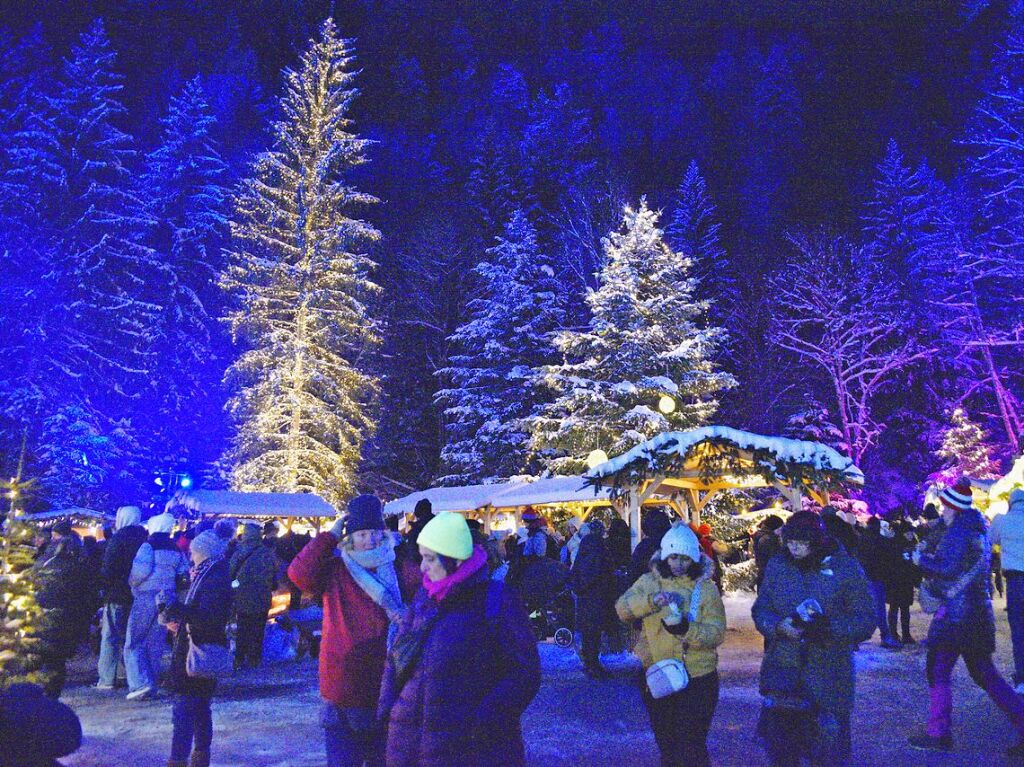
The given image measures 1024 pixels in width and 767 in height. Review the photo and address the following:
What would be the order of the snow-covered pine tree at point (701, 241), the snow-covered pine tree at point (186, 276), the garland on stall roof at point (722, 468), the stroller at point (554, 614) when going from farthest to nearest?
the snow-covered pine tree at point (701, 241) → the snow-covered pine tree at point (186, 276) → the stroller at point (554, 614) → the garland on stall roof at point (722, 468)

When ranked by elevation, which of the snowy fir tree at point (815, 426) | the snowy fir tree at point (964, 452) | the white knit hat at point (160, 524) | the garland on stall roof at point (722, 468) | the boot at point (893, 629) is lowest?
the boot at point (893, 629)

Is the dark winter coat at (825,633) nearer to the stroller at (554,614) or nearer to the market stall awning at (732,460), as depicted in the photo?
the market stall awning at (732,460)

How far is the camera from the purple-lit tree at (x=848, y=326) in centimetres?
3234

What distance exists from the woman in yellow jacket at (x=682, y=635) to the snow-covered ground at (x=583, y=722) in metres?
0.60

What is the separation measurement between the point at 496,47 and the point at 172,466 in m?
53.9

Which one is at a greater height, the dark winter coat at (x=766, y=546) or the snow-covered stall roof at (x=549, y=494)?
the snow-covered stall roof at (x=549, y=494)

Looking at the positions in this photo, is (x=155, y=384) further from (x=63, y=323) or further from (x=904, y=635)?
(x=904, y=635)

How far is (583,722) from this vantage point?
24.1 feet

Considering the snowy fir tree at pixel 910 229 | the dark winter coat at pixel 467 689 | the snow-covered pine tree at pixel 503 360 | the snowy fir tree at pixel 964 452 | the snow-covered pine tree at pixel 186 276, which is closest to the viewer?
the dark winter coat at pixel 467 689

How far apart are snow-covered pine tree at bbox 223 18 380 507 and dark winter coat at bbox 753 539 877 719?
83.3 ft

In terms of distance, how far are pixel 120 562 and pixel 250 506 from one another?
34.0ft

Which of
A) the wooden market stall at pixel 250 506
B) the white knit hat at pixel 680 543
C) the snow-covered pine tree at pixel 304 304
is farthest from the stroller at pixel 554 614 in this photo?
the snow-covered pine tree at pixel 304 304

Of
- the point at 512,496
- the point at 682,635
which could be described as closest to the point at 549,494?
the point at 512,496

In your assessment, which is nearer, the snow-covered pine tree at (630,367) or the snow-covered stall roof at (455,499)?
the snow-covered stall roof at (455,499)
